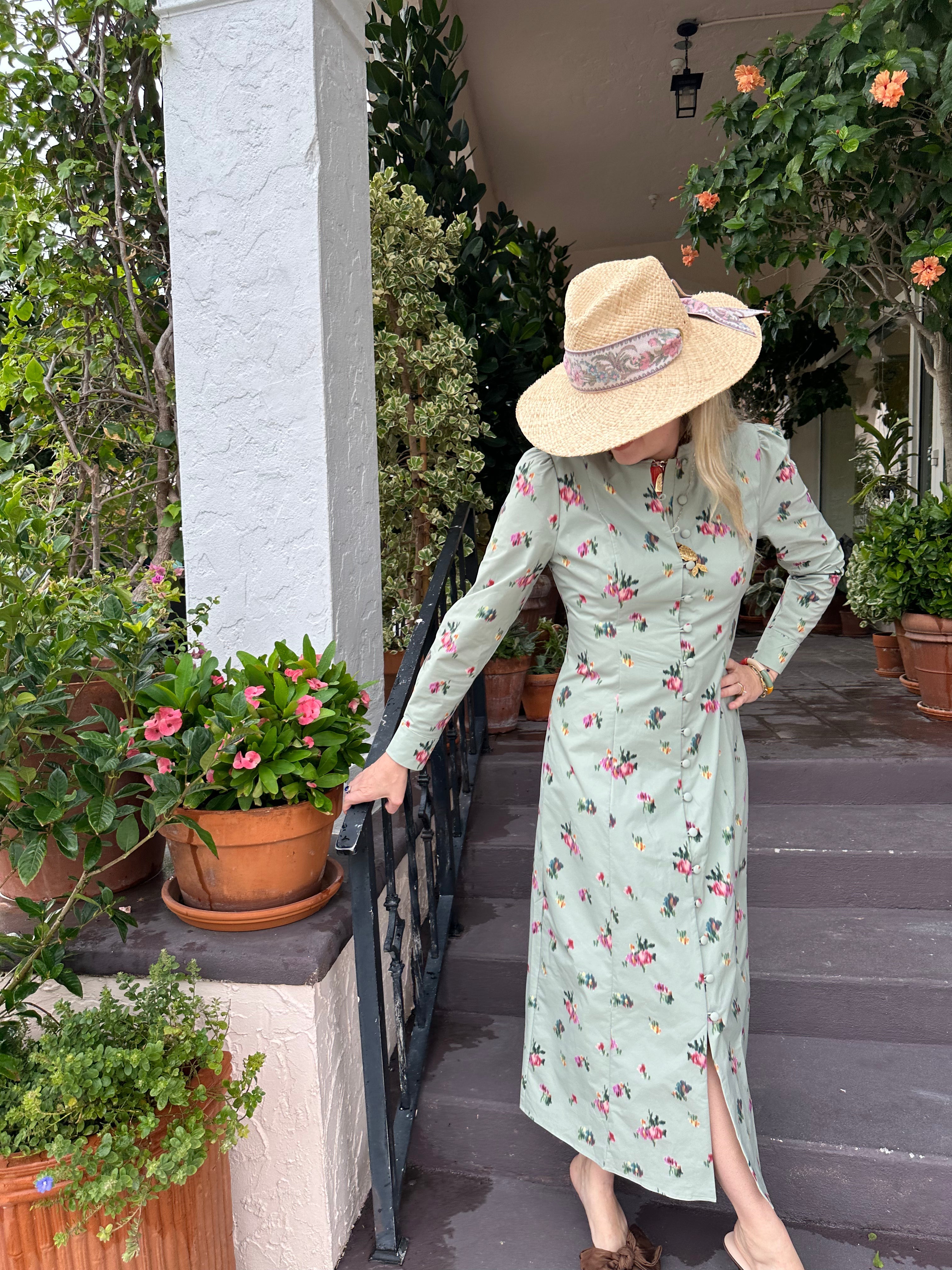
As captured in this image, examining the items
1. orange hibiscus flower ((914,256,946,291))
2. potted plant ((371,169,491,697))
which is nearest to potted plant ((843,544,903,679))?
orange hibiscus flower ((914,256,946,291))

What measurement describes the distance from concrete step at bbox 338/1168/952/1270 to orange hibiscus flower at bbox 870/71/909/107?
9.17 feet

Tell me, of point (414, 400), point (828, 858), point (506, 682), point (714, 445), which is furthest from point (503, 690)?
point (714, 445)

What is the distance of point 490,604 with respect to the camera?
145cm

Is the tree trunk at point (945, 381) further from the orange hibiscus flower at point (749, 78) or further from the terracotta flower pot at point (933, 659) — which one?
the orange hibiscus flower at point (749, 78)

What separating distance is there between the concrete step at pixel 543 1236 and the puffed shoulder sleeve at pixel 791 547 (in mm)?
1100

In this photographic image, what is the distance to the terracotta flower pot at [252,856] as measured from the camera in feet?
5.25

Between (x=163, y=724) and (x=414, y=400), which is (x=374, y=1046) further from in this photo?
(x=414, y=400)

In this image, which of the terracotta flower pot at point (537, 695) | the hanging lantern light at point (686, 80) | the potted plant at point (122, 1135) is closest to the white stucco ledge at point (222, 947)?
the potted plant at point (122, 1135)

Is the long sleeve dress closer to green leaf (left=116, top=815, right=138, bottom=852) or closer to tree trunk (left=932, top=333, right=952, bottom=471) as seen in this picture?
green leaf (left=116, top=815, right=138, bottom=852)

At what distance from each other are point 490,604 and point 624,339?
1.53ft

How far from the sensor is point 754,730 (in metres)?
3.22

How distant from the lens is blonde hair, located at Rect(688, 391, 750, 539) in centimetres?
134

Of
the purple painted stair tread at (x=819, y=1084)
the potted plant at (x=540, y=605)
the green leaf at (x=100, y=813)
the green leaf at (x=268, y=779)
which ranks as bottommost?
the purple painted stair tread at (x=819, y=1084)

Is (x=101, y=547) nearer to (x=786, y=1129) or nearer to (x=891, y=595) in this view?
(x=786, y=1129)
